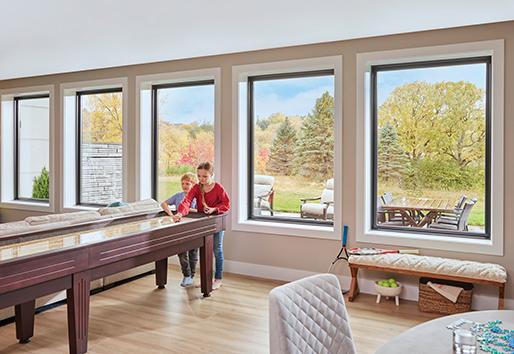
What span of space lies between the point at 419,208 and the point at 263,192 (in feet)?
5.72

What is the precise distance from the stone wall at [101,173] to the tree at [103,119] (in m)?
0.11

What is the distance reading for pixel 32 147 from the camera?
7.15m

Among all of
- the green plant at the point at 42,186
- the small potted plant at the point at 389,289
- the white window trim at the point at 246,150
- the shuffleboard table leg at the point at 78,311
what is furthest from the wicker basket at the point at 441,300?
the green plant at the point at 42,186

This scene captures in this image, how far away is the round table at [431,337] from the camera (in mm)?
1359

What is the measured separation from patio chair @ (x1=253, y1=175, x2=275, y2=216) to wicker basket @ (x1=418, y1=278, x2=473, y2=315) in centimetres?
193

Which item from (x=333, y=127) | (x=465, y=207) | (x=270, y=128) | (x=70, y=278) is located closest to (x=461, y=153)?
(x=465, y=207)

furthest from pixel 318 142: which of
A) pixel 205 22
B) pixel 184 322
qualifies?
pixel 184 322

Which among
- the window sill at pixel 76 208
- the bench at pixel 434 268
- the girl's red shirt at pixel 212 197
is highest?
the girl's red shirt at pixel 212 197

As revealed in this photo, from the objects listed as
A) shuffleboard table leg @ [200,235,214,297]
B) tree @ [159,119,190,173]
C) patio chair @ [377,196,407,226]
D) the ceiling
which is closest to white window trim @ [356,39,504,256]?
patio chair @ [377,196,407,226]

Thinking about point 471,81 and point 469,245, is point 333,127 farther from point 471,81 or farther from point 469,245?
Result: point 469,245

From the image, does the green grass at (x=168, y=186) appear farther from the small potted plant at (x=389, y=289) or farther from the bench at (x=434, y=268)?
the small potted plant at (x=389, y=289)

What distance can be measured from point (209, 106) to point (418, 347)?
4.51m

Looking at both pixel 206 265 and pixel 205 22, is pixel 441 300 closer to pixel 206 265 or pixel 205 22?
pixel 206 265

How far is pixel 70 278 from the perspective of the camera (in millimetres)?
2797
